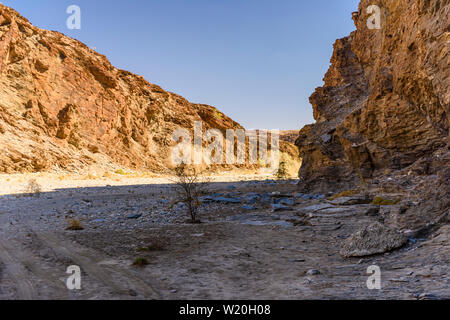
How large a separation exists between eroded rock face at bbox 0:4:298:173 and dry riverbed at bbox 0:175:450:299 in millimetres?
21517

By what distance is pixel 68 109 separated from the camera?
34281mm

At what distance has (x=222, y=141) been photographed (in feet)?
195

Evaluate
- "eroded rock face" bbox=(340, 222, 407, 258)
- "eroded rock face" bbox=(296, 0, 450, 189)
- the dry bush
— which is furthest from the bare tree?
"eroded rock face" bbox=(296, 0, 450, 189)

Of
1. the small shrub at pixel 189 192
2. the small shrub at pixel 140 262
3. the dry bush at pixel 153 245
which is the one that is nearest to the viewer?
the small shrub at pixel 140 262

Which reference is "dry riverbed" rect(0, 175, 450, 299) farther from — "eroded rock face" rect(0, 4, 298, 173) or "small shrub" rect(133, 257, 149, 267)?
"eroded rock face" rect(0, 4, 298, 173)

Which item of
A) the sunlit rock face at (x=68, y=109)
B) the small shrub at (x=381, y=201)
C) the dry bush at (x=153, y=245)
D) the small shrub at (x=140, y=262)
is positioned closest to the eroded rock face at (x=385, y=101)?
the small shrub at (x=381, y=201)

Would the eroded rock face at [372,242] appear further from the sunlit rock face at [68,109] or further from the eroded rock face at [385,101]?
the sunlit rock face at [68,109]

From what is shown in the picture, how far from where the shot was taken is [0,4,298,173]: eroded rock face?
94.2 ft

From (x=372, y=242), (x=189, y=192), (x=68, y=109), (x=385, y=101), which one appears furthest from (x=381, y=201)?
(x=68, y=109)

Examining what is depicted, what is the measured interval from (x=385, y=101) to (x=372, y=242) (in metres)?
8.72

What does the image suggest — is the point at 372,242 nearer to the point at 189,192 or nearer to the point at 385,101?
the point at 189,192

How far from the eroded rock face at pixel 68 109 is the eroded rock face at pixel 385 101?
2515 centimetres

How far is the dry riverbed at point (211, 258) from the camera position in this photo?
3924 mm
